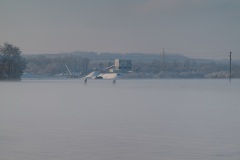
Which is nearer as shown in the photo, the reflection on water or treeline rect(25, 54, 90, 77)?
the reflection on water

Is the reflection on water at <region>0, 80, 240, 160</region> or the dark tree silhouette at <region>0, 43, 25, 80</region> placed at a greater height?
the dark tree silhouette at <region>0, 43, 25, 80</region>

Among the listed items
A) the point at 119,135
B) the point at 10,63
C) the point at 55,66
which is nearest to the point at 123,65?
the point at 55,66

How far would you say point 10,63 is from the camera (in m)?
63.9

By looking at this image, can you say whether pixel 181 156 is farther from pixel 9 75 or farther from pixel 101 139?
pixel 9 75

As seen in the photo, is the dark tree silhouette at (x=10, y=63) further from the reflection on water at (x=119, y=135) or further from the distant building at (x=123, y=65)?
the reflection on water at (x=119, y=135)

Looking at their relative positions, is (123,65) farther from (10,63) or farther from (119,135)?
(119,135)

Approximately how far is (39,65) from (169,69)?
3109 cm

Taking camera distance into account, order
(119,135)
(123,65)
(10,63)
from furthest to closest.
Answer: (123,65)
(10,63)
(119,135)

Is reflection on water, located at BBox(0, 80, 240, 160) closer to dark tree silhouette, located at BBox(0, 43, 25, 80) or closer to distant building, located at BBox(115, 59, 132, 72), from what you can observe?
dark tree silhouette, located at BBox(0, 43, 25, 80)

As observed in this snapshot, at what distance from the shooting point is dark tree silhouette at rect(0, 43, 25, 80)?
6394 centimetres

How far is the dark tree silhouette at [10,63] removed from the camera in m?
63.9

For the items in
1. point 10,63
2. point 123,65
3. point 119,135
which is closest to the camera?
point 119,135

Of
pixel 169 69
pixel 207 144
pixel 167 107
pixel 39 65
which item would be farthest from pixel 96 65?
pixel 207 144

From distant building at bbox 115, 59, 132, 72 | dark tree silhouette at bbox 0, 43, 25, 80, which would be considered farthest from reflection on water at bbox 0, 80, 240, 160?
distant building at bbox 115, 59, 132, 72
